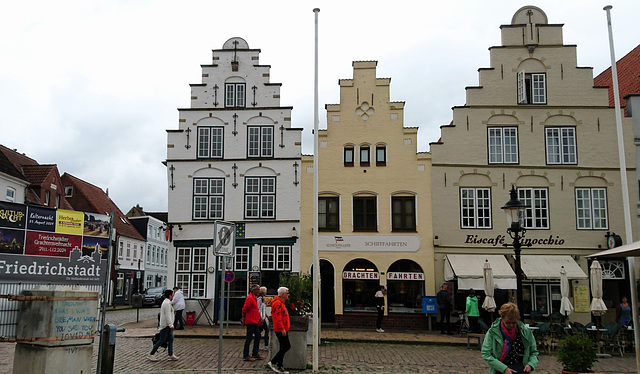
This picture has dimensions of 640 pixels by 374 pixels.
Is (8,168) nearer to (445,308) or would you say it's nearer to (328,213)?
(328,213)

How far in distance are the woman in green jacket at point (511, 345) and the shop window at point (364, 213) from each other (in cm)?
→ 1800

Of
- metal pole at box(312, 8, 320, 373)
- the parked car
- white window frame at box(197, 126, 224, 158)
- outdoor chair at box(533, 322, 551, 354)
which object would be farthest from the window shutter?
the parked car

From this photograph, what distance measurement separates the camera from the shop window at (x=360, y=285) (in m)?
25.0

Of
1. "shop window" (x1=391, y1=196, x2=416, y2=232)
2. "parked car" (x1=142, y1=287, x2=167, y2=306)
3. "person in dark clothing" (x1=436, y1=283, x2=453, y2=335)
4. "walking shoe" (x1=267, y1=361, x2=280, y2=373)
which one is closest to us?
"walking shoe" (x1=267, y1=361, x2=280, y2=373)

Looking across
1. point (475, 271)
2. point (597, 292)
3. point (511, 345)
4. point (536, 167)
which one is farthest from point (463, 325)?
point (511, 345)

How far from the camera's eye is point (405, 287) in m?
25.1

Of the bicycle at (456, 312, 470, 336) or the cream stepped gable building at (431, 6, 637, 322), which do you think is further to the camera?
the cream stepped gable building at (431, 6, 637, 322)

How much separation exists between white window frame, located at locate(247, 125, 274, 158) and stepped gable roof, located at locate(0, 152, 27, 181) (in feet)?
61.6

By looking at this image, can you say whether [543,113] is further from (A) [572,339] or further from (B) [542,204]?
(A) [572,339]

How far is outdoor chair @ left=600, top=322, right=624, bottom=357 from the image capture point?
18172mm

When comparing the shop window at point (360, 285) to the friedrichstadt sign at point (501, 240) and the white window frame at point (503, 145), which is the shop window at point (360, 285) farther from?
the white window frame at point (503, 145)

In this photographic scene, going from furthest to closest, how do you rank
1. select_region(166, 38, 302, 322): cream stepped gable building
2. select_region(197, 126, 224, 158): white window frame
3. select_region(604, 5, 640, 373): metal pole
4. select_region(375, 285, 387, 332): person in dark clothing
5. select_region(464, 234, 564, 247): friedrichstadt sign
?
select_region(197, 126, 224, 158): white window frame
select_region(166, 38, 302, 322): cream stepped gable building
select_region(464, 234, 564, 247): friedrichstadt sign
select_region(375, 285, 387, 332): person in dark clothing
select_region(604, 5, 640, 373): metal pole

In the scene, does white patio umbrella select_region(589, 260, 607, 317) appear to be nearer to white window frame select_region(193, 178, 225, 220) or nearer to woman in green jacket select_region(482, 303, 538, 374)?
woman in green jacket select_region(482, 303, 538, 374)

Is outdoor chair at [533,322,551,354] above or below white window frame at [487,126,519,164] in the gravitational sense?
below
